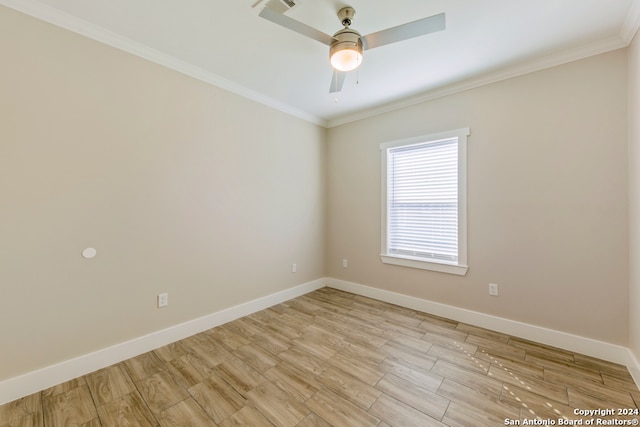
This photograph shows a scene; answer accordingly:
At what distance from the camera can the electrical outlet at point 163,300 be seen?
2377 millimetres

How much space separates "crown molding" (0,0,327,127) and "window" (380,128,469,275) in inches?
74.4

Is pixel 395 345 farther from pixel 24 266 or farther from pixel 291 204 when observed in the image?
pixel 24 266

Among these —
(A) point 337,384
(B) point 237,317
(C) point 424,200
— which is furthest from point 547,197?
(B) point 237,317

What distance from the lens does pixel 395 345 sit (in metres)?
2.39

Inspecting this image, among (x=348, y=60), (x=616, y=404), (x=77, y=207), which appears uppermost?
(x=348, y=60)

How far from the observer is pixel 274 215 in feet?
11.1

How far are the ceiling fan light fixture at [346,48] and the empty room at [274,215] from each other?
15 millimetres

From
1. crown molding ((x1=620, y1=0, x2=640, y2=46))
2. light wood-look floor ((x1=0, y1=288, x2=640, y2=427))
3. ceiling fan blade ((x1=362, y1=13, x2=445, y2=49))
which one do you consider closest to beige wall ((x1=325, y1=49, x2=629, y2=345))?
crown molding ((x1=620, y1=0, x2=640, y2=46))

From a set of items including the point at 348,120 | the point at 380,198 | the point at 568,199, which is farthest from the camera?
the point at 348,120

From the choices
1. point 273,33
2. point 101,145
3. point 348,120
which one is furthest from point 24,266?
point 348,120

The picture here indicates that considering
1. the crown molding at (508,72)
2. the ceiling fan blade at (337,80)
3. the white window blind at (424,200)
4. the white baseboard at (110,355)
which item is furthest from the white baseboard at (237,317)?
the ceiling fan blade at (337,80)

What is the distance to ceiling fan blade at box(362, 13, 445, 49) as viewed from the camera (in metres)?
1.54

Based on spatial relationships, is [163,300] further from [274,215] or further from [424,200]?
[424,200]

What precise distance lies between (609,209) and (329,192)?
3.00 m
